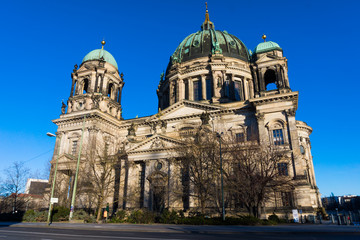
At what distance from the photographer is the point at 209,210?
29.5 meters

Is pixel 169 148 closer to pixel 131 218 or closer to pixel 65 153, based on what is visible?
pixel 131 218

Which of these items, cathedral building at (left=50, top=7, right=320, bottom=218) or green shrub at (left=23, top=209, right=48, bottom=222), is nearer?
green shrub at (left=23, top=209, right=48, bottom=222)

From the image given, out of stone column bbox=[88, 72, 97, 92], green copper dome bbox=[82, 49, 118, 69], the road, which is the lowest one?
the road

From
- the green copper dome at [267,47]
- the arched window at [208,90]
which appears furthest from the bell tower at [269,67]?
the arched window at [208,90]

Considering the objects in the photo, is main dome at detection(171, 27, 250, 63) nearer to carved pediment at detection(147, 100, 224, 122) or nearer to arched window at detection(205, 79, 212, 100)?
arched window at detection(205, 79, 212, 100)

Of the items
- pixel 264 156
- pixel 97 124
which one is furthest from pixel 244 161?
pixel 97 124

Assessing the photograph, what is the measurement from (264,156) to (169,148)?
12233 millimetres

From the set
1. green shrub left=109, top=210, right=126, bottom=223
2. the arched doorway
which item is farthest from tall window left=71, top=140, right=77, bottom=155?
green shrub left=109, top=210, right=126, bottom=223

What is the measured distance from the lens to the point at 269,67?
3922cm

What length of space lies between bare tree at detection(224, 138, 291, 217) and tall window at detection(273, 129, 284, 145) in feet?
19.4

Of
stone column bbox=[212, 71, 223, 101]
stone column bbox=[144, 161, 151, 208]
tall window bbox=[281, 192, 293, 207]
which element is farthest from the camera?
stone column bbox=[212, 71, 223, 101]

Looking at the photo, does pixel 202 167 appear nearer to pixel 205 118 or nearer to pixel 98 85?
pixel 205 118

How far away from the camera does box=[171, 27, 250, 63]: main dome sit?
53.6 meters

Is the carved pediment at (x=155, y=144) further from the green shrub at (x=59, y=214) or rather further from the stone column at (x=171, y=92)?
the stone column at (x=171, y=92)
